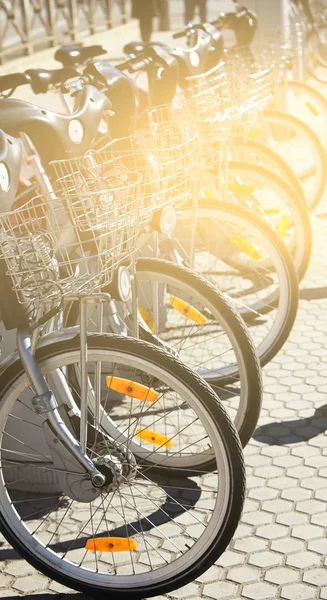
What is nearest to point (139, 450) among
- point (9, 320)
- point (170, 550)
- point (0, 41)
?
point (170, 550)

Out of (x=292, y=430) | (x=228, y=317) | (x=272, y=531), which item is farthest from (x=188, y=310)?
(x=272, y=531)

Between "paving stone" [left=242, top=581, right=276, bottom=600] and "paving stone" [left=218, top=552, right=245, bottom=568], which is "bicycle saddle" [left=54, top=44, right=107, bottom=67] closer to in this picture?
"paving stone" [left=218, top=552, right=245, bottom=568]

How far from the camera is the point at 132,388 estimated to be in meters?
3.43

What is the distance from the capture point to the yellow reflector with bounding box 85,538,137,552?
325 centimetres

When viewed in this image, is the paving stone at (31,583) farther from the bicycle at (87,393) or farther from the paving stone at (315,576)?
the paving stone at (315,576)

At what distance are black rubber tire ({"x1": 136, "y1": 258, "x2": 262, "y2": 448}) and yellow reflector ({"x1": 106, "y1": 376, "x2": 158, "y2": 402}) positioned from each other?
1.80 feet

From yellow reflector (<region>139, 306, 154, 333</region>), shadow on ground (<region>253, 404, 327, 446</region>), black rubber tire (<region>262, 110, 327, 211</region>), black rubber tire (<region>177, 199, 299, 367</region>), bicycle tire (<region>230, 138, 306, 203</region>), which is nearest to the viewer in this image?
yellow reflector (<region>139, 306, 154, 333</region>)

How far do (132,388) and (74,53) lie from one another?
2239mm

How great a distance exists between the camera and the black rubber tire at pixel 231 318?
12.5ft

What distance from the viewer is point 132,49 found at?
16.7 feet

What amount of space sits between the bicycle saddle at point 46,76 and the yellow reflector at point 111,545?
225cm

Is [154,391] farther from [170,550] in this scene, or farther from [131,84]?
[131,84]

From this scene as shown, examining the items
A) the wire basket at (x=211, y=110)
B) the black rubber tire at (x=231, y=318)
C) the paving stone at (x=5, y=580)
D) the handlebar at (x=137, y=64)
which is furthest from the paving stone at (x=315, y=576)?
the handlebar at (x=137, y=64)

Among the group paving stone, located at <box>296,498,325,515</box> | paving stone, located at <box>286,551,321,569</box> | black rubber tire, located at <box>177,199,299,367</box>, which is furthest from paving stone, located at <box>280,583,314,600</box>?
black rubber tire, located at <box>177,199,299,367</box>
